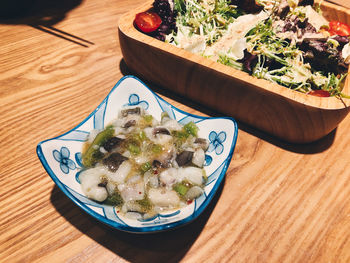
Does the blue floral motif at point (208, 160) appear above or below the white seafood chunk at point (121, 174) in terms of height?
below

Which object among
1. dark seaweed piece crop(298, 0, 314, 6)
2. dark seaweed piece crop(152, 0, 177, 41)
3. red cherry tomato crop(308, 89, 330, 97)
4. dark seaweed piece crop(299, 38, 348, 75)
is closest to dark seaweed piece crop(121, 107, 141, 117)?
dark seaweed piece crop(152, 0, 177, 41)

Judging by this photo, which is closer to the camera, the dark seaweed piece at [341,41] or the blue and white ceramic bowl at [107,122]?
the blue and white ceramic bowl at [107,122]

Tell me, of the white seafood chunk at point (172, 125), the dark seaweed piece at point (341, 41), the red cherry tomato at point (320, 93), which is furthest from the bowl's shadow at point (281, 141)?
the dark seaweed piece at point (341, 41)

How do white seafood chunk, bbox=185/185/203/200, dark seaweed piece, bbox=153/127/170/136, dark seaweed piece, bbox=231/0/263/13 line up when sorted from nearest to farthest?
white seafood chunk, bbox=185/185/203/200, dark seaweed piece, bbox=153/127/170/136, dark seaweed piece, bbox=231/0/263/13

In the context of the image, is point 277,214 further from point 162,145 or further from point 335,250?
point 162,145

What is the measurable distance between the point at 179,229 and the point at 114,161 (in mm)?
455

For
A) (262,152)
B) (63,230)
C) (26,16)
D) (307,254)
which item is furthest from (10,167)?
(26,16)

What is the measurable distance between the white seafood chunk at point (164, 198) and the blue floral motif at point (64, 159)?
418mm

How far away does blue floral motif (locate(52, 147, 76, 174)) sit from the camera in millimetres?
1310

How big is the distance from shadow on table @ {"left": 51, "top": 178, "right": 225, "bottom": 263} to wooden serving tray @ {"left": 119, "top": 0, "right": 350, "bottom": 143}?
2.39ft

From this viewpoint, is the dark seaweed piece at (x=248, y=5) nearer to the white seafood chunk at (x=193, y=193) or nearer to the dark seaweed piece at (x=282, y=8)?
the dark seaweed piece at (x=282, y=8)

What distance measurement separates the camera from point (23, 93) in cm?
198

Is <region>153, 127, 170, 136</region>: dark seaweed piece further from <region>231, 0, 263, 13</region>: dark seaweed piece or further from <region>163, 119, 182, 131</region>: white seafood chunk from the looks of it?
<region>231, 0, 263, 13</region>: dark seaweed piece

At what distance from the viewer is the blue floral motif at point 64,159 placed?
1.31 metres
